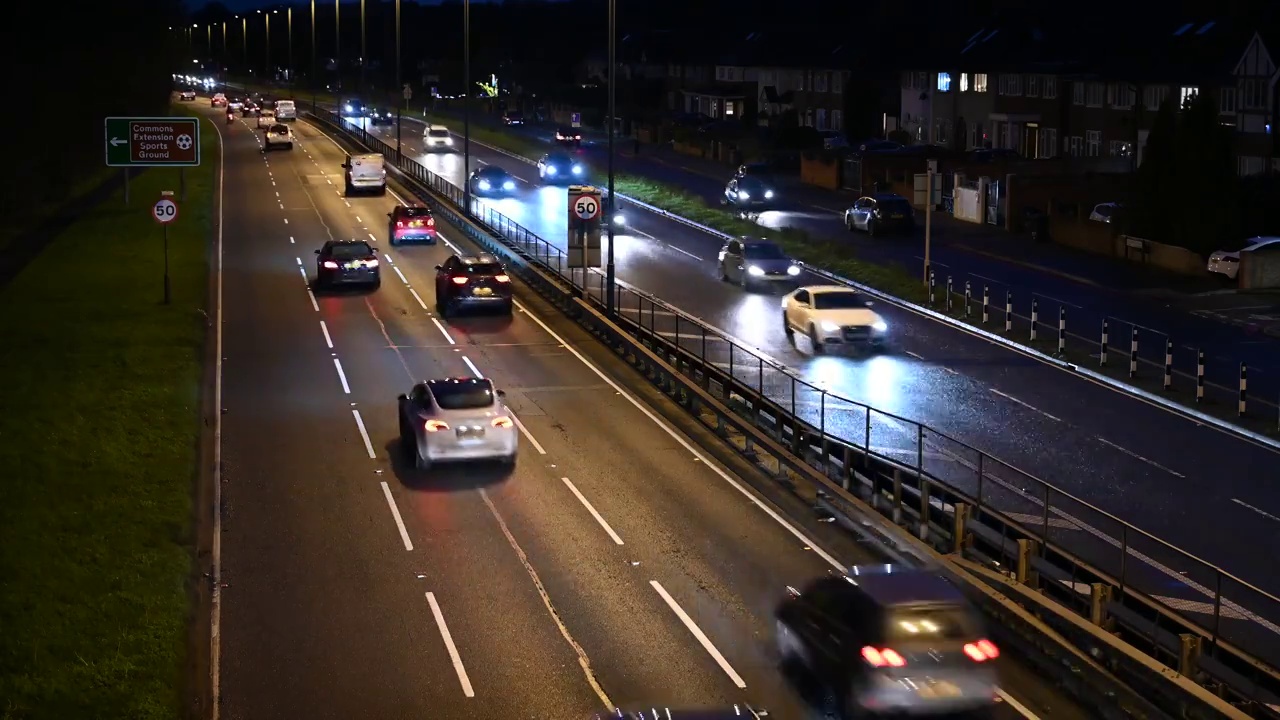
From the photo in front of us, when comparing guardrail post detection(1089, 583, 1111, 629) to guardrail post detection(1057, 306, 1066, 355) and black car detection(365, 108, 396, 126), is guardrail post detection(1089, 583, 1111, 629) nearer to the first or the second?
guardrail post detection(1057, 306, 1066, 355)

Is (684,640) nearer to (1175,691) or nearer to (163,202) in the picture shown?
(1175,691)

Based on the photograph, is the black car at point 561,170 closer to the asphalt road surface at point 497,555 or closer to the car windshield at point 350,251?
the car windshield at point 350,251

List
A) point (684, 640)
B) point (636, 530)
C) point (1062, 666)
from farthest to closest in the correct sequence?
point (636, 530) → point (684, 640) → point (1062, 666)

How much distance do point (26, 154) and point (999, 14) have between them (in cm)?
5269

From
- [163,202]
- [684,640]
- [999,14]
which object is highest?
[999,14]

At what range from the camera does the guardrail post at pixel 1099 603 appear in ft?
51.8

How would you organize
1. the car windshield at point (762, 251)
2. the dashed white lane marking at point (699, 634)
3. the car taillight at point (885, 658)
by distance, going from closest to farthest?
the car taillight at point (885, 658), the dashed white lane marking at point (699, 634), the car windshield at point (762, 251)

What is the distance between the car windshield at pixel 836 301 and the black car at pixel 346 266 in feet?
46.2

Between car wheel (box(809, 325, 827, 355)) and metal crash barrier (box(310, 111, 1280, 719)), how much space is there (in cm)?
186

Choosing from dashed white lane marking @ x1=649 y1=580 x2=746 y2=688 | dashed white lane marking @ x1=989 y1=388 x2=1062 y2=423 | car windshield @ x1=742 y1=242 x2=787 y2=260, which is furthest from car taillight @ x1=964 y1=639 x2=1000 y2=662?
car windshield @ x1=742 y1=242 x2=787 y2=260

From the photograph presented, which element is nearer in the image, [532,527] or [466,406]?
[532,527]

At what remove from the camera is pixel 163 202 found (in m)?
41.0

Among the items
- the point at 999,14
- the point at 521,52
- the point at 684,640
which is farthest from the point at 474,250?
the point at 521,52

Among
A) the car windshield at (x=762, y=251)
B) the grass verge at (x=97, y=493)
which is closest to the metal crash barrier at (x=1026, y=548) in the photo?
the grass verge at (x=97, y=493)
